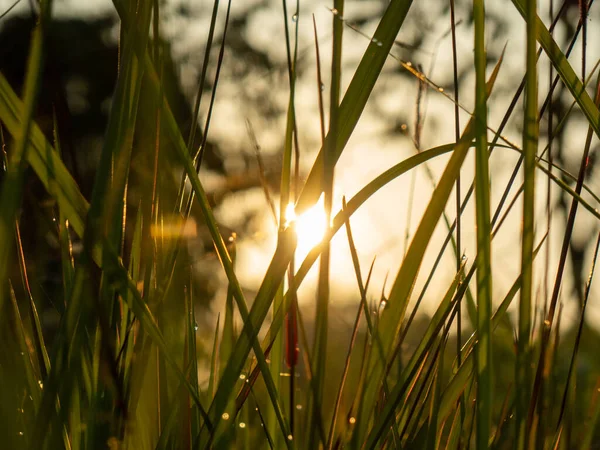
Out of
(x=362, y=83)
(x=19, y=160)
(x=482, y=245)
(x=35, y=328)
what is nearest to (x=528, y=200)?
(x=482, y=245)

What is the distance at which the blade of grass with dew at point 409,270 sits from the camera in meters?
0.42

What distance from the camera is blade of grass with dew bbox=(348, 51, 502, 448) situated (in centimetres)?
42

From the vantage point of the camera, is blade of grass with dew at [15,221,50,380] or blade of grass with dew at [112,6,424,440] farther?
blade of grass with dew at [15,221,50,380]

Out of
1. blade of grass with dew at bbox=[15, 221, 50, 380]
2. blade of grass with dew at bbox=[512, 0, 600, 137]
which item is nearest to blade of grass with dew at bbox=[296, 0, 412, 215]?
blade of grass with dew at bbox=[512, 0, 600, 137]

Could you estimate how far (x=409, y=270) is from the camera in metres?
0.46

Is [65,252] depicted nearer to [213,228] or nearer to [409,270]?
[213,228]

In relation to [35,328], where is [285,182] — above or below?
above

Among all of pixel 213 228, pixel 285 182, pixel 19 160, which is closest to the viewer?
pixel 19 160

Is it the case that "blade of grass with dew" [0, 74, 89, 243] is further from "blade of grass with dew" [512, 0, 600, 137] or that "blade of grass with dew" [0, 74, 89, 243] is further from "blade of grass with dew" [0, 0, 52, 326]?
"blade of grass with dew" [512, 0, 600, 137]

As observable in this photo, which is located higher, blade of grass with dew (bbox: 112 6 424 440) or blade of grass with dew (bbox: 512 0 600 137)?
blade of grass with dew (bbox: 512 0 600 137)

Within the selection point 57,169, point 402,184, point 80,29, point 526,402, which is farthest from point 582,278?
point 80,29

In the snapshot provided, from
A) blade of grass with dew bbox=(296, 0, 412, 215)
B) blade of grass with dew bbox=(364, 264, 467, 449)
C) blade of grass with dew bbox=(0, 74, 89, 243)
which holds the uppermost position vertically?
blade of grass with dew bbox=(296, 0, 412, 215)

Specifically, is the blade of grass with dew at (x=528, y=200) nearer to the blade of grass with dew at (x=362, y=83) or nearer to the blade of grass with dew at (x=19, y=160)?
the blade of grass with dew at (x=362, y=83)

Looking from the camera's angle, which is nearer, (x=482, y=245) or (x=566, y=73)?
(x=482, y=245)
